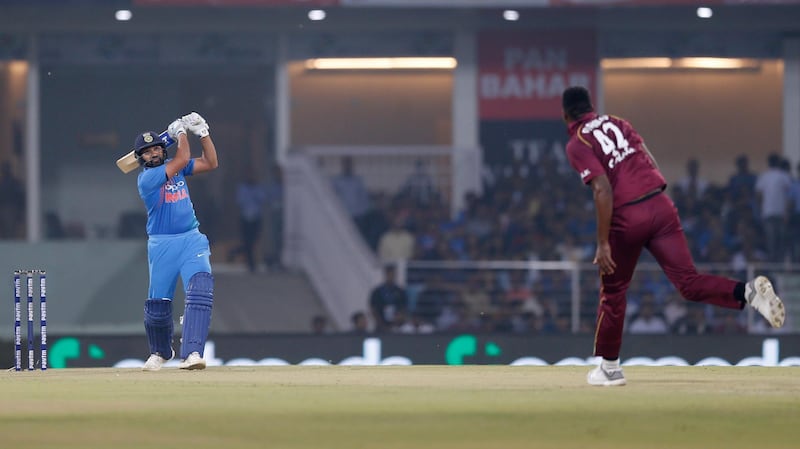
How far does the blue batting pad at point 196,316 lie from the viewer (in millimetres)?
12039

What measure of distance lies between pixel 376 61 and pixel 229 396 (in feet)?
52.2

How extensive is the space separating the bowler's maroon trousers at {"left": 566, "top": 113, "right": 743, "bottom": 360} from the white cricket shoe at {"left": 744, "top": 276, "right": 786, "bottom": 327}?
157mm

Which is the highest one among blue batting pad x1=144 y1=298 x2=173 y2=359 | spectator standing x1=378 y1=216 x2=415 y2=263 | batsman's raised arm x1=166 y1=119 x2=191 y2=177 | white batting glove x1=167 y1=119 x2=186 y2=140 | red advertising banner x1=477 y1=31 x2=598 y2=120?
red advertising banner x1=477 y1=31 x2=598 y2=120

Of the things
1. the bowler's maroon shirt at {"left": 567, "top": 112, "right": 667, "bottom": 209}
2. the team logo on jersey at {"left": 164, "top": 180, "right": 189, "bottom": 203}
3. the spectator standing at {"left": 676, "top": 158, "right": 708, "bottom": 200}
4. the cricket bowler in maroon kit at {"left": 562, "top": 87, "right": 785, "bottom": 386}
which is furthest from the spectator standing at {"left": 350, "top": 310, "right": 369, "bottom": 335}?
the bowler's maroon shirt at {"left": 567, "top": 112, "right": 667, "bottom": 209}

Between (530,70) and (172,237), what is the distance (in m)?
13.4

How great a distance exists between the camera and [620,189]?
33.4 feet

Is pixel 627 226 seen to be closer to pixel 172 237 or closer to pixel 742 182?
pixel 172 237

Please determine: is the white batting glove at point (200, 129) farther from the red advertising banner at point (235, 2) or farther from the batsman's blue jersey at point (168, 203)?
the red advertising banner at point (235, 2)

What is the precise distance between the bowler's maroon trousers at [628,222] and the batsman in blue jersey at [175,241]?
10.7 feet

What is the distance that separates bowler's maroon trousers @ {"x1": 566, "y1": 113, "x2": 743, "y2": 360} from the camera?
10.1m

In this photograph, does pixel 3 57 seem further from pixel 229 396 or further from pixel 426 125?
pixel 229 396

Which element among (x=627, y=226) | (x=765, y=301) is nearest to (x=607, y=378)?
(x=627, y=226)

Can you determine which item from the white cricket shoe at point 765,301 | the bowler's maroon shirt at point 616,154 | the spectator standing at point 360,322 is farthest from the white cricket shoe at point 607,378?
the spectator standing at point 360,322

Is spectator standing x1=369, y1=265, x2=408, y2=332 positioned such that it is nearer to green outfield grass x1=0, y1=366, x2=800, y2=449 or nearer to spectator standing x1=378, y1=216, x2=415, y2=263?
spectator standing x1=378, y1=216, x2=415, y2=263
